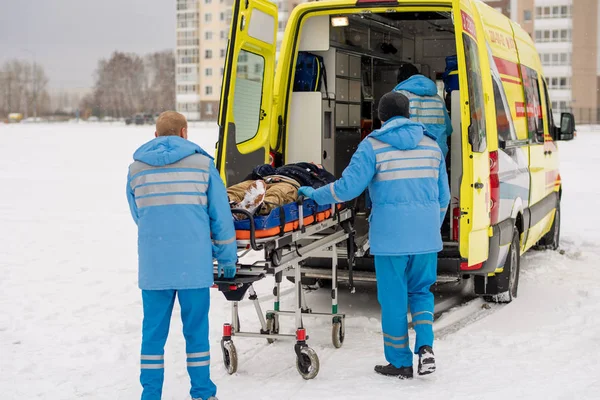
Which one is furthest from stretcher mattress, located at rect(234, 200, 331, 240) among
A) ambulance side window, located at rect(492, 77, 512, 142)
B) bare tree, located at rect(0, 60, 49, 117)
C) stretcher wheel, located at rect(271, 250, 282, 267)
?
bare tree, located at rect(0, 60, 49, 117)

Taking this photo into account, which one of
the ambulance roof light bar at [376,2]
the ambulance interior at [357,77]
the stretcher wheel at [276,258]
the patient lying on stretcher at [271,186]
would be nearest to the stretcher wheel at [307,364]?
the stretcher wheel at [276,258]

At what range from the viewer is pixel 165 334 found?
191 inches

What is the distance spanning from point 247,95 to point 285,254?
6.79 ft

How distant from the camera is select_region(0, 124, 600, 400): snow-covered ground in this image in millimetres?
5305

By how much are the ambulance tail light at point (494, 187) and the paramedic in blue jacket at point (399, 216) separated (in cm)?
135

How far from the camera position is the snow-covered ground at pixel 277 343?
17.4 feet

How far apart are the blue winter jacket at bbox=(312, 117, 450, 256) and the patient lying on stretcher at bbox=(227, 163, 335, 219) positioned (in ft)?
0.80

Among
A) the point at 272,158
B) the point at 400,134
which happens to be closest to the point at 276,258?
the point at 400,134

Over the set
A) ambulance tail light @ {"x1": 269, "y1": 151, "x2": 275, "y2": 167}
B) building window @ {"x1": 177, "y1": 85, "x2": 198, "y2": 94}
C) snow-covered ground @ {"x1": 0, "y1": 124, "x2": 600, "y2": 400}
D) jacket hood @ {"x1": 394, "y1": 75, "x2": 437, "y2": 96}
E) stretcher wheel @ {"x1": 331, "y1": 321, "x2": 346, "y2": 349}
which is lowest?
snow-covered ground @ {"x1": 0, "y1": 124, "x2": 600, "y2": 400}

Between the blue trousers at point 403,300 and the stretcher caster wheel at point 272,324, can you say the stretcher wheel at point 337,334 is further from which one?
the blue trousers at point 403,300

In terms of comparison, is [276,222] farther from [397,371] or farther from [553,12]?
[553,12]

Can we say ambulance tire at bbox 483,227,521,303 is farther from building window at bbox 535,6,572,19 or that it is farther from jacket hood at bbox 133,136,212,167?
building window at bbox 535,6,572,19

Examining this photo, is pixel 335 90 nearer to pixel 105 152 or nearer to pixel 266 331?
pixel 266 331

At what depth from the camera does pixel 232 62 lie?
662cm
